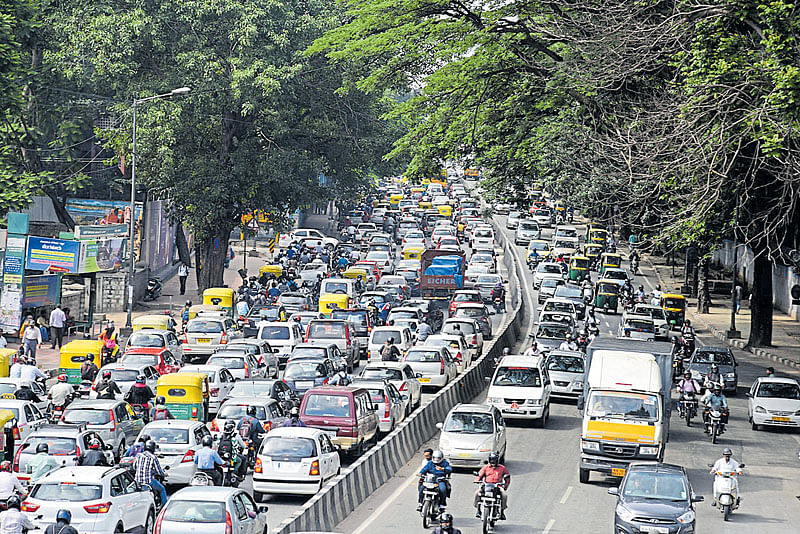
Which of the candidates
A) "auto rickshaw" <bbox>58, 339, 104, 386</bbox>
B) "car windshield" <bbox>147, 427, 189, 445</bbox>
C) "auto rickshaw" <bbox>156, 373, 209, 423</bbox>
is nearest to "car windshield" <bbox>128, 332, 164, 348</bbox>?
"auto rickshaw" <bbox>58, 339, 104, 386</bbox>

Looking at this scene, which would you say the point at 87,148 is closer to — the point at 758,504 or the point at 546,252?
the point at 546,252

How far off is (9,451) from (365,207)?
86338 millimetres

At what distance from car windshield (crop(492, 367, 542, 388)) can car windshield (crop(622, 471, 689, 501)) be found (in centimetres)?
1062

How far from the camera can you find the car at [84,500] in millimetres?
16844

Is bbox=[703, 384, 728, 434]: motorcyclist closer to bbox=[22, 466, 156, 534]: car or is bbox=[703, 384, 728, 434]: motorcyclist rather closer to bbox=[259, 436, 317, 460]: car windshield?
bbox=[259, 436, 317, 460]: car windshield

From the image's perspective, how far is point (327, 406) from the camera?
24.5 m

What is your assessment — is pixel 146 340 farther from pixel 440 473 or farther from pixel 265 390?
pixel 440 473

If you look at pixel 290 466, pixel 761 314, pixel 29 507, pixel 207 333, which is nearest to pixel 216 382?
pixel 290 466

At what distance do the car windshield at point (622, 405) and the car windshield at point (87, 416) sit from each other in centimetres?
997

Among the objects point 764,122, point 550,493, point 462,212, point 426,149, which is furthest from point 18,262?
point 462,212

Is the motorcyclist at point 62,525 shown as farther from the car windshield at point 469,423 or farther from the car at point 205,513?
the car windshield at point 469,423

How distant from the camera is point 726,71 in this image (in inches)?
998

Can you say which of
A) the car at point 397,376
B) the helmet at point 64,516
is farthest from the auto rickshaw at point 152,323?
the helmet at point 64,516

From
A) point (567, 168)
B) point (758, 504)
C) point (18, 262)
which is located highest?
point (567, 168)
